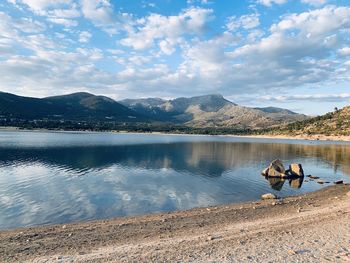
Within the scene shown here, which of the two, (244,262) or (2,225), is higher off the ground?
(244,262)

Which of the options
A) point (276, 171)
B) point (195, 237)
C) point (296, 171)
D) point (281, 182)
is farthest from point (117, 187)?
point (296, 171)

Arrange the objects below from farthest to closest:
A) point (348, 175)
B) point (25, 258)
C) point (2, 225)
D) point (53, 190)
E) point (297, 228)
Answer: point (348, 175)
point (53, 190)
point (2, 225)
point (297, 228)
point (25, 258)

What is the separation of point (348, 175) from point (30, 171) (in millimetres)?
62199

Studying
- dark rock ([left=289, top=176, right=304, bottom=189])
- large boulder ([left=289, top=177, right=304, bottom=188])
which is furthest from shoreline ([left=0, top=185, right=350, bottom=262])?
large boulder ([left=289, top=177, right=304, bottom=188])

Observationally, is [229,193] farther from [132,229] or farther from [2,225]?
[2,225]

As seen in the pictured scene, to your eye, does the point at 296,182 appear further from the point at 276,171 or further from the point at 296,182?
the point at 276,171

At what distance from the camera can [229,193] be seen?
1683 inches

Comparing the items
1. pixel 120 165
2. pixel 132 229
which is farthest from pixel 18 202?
pixel 120 165

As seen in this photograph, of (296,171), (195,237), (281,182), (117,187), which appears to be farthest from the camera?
(296,171)

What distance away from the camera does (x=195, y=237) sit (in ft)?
72.2

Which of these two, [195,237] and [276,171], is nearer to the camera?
[195,237]

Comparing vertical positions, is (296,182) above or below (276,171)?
below

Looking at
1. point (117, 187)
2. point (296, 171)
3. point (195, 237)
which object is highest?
point (195, 237)

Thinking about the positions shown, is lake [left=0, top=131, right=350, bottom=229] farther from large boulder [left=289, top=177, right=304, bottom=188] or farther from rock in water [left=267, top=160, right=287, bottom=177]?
rock in water [left=267, top=160, right=287, bottom=177]
